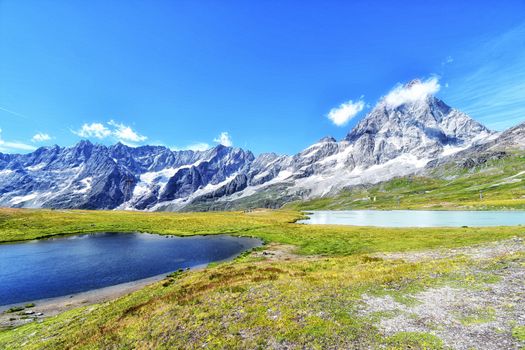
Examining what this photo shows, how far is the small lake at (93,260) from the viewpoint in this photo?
46719mm

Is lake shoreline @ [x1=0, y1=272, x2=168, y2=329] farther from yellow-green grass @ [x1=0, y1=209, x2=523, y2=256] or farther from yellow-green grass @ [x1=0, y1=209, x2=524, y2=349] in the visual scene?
yellow-green grass @ [x1=0, y1=209, x2=523, y2=256]

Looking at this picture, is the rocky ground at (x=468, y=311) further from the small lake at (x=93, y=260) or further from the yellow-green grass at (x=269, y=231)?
the small lake at (x=93, y=260)

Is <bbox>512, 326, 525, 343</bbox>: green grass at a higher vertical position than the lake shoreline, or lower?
higher

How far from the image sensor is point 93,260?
63375mm

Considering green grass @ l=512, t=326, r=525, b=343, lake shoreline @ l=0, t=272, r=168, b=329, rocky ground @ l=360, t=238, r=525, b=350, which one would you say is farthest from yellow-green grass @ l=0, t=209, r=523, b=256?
green grass @ l=512, t=326, r=525, b=343

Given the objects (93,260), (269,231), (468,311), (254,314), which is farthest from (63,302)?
(269,231)

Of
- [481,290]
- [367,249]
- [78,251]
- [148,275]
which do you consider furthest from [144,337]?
[78,251]

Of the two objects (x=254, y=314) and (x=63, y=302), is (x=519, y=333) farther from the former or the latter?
(x=63, y=302)

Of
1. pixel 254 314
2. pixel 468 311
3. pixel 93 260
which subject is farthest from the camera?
pixel 93 260

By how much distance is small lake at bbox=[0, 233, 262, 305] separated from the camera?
46.7 m

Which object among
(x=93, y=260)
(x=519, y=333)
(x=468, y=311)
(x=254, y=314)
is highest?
(x=519, y=333)

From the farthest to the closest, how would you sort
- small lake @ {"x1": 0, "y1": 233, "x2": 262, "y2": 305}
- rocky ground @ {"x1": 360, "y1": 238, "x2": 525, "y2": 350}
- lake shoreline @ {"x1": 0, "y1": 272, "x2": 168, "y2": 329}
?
small lake @ {"x1": 0, "y1": 233, "x2": 262, "y2": 305}
lake shoreline @ {"x1": 0, "y1": 272, "x2": 168, "y2": 329}
rocky ground @ {"x1": 360, "y1": 238, "x2": 525, "y2": 350}

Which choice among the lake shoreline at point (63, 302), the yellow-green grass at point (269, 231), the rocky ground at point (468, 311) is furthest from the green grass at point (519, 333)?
the lake shoreline at point (63, 302)

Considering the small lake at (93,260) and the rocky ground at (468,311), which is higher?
the rocky ground at (468,311)
